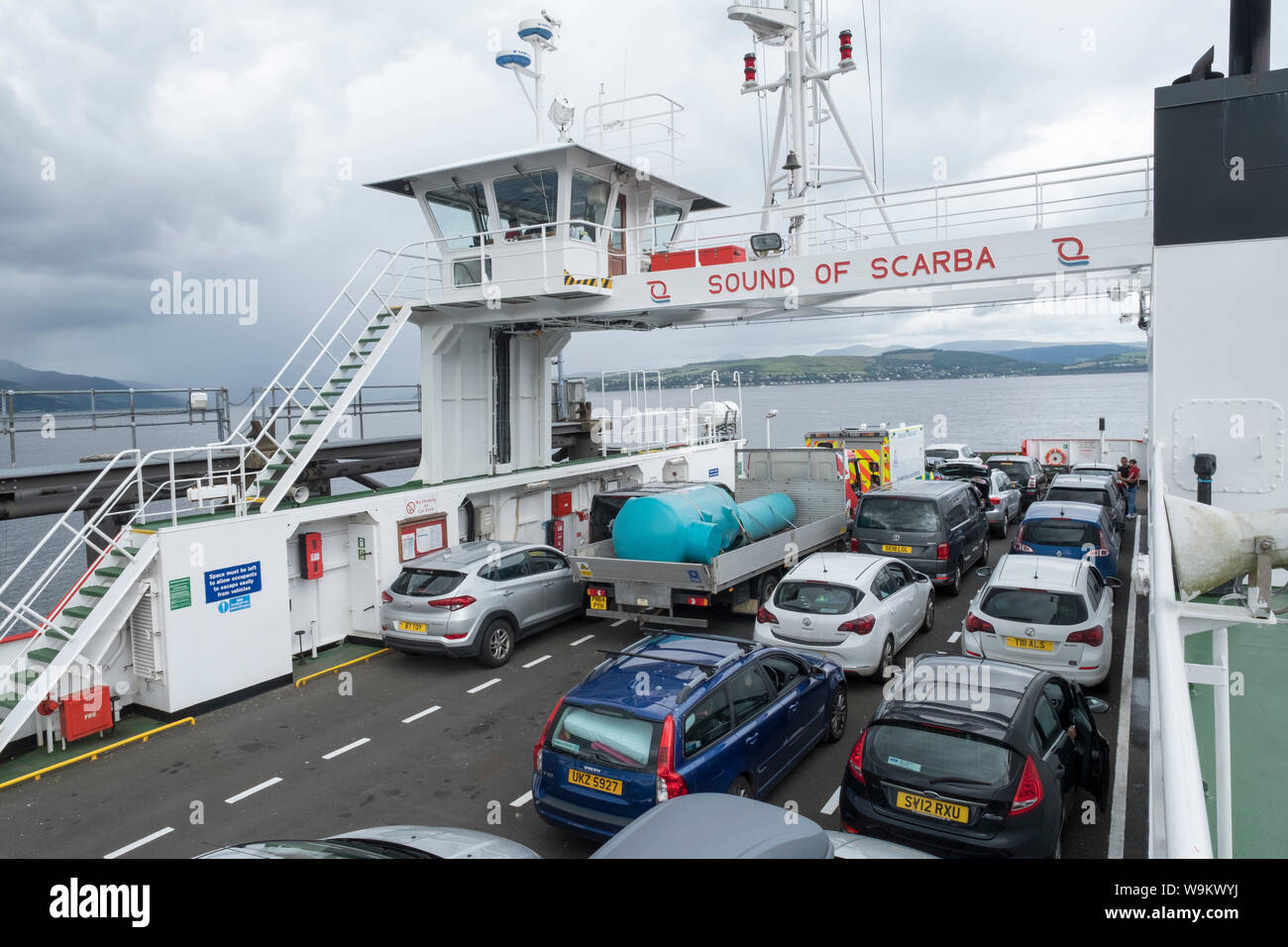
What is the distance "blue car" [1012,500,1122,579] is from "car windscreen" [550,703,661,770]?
909 centimetres

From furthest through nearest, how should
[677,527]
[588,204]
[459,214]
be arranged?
[459,214]
[588,204]
[677,527]

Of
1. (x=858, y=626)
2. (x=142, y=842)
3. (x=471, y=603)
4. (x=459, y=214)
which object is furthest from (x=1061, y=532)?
(x=142, y=842)

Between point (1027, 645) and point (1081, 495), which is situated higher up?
point (1081, 495)

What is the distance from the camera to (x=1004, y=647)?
927cm

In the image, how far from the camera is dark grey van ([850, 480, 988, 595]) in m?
13.6

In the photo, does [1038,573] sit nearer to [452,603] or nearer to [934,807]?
[934,807]

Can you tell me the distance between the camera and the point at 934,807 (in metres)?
5.59

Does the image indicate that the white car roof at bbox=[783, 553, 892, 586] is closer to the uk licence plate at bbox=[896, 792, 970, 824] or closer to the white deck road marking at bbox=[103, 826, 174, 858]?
the uk licence plate at bbox=[896, 792, 970, 824]

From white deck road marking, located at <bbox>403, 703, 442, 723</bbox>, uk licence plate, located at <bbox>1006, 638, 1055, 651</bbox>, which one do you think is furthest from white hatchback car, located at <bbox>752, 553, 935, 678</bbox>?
white deck road marking, located at <bbox>403, 703, 442, 723</bbox>

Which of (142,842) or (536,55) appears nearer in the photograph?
(142,842)

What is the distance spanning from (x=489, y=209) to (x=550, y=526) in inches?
240

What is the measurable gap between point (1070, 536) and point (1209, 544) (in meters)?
10.5

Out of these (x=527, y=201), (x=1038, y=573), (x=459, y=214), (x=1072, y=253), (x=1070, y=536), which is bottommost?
(x=1070, y=536)
